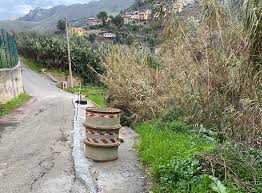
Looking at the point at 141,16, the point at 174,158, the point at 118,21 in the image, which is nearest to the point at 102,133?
the point at 174,158

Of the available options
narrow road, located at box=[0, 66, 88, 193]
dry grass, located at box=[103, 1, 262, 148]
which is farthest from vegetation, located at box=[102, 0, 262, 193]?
narrow road, located at box=[0, 66, 88, 193]

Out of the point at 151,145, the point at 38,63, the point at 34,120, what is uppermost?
the point at 151,145

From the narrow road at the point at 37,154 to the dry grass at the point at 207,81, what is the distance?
3.47 metres

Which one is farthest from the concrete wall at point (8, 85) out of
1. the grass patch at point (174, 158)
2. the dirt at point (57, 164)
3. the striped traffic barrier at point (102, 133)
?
the striped traffic barrier at point (102, 133)

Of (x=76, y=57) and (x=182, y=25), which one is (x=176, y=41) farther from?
(x=76, y=57)

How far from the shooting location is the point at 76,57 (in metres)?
54.5

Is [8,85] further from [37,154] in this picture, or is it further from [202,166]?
[202,166]

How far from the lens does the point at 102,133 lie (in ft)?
35.1

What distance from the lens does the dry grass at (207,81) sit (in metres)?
9.59

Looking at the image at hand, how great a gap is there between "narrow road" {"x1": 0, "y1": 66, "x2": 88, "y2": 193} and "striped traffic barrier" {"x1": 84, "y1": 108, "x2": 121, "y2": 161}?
642 mm

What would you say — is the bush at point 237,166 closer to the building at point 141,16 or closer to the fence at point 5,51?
the building at point 141,16

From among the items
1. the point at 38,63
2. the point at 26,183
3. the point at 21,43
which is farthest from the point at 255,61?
the point at 21,43

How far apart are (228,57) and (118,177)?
4.65m

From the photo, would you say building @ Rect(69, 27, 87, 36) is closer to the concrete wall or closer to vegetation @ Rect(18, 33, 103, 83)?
vegetation @ Rect(18, 33, 103, 83)
